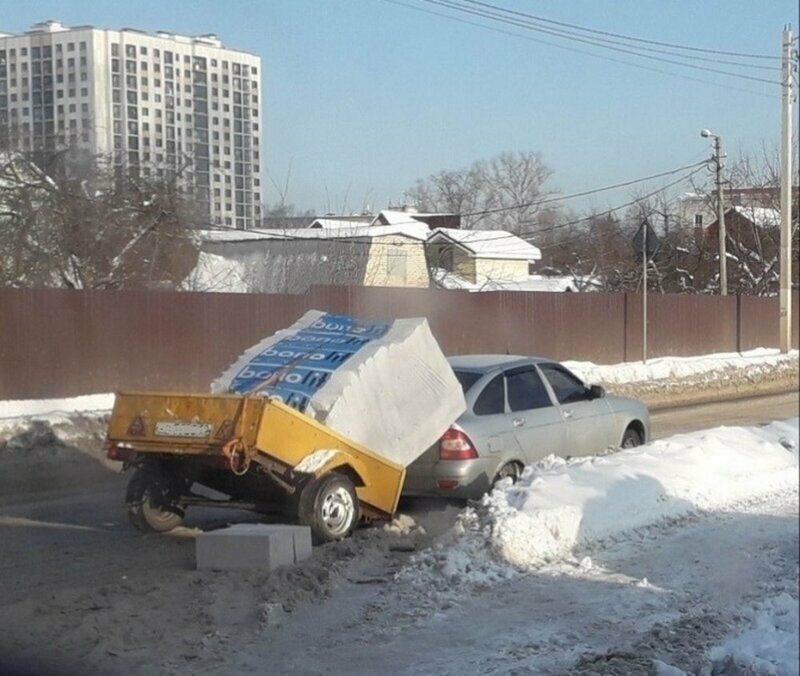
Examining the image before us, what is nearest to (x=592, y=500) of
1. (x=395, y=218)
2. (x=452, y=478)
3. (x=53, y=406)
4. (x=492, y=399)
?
(x=452, y=478)

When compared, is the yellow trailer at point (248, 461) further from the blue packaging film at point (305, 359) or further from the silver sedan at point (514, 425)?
the silver sedan at point (514, 425)

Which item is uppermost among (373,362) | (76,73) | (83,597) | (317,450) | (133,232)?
(76,73)

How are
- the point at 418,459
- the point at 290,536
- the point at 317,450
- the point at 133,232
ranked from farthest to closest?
1. the point at 133,232
2. the point at 418,459
3. the point at 317,450
4. the point at 290,536

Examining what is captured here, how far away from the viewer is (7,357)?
62.0ft

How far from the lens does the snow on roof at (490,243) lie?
37375 mm

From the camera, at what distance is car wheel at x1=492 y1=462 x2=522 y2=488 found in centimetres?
1064

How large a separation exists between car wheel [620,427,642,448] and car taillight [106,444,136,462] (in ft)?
17.2

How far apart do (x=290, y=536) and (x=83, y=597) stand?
1.45 metres

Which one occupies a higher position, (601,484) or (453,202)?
(453,202)

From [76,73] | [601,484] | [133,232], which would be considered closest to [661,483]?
[601,484]

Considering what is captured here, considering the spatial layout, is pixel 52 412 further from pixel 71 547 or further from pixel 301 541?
pixel 301 541

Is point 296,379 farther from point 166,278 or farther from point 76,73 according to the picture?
point 166,278

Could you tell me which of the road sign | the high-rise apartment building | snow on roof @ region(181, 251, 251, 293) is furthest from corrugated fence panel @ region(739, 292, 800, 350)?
snow on roof @ region(181, 251, 251, 293)

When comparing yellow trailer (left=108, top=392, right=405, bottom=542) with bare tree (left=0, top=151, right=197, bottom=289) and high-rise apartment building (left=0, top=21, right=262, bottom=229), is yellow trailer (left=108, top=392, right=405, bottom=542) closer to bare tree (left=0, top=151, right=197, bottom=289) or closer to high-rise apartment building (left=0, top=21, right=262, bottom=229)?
high-rise apartment building (left=0, top=21, right=262, bottom=229)
